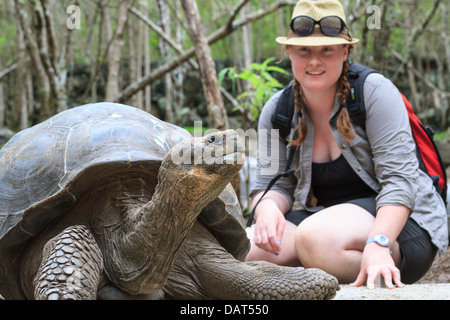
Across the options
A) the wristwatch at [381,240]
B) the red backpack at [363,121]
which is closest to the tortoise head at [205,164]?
the wristwatch at [381,240]

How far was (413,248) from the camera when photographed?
2615 mm

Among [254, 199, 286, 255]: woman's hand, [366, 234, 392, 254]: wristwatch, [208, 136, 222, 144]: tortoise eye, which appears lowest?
[254, 199, 286, 255]: woman's hand

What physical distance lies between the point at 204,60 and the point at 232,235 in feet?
6.85

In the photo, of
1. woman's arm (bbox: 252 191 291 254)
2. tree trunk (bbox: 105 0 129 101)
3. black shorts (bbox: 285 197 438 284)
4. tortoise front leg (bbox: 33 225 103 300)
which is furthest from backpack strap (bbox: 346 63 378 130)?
tree trunk (bbox: 105 0 129 101)

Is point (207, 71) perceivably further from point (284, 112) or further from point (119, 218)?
point (119, 218)

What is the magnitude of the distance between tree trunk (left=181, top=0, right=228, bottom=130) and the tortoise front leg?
2218mm

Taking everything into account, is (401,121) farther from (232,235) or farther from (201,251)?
(201,251)

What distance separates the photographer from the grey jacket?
→ 2.48 meters

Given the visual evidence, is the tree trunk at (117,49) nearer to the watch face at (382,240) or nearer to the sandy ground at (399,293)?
the watch face at (382,240)

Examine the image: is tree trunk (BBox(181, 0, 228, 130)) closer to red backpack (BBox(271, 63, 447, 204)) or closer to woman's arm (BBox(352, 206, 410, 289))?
red backpack (BBox(271, 63, 447, 204))

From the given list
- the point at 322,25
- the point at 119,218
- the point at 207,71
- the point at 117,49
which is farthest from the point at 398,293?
the point at 117,49

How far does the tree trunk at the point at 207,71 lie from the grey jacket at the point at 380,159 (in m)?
1.04
